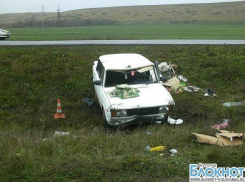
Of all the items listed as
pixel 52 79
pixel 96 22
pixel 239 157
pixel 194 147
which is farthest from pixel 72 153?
pixel 96 22

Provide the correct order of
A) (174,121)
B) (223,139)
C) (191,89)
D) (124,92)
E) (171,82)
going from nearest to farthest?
(223,139), (124,92), (174,121), (191,89), (171,82)

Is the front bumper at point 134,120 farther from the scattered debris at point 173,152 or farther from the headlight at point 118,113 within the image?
the scattered debris at point 173,152

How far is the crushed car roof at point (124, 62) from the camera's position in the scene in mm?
8570

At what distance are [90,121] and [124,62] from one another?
81.0 inches

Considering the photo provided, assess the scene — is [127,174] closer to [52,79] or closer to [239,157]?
[239,157]

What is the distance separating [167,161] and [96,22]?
212ft

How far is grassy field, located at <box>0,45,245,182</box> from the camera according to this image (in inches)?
173

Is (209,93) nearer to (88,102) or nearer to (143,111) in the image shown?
(88,102)

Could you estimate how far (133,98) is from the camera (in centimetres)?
761

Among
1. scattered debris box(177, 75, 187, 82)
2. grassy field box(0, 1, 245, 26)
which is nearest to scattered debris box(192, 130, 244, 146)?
scattered debris box(177, 75, 187, 82)

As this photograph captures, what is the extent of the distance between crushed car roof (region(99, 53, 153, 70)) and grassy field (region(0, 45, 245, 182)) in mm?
1704

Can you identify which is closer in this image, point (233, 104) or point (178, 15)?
point (233, 104)

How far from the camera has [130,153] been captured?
192 inches

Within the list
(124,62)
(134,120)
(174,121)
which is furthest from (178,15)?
(134,120)
